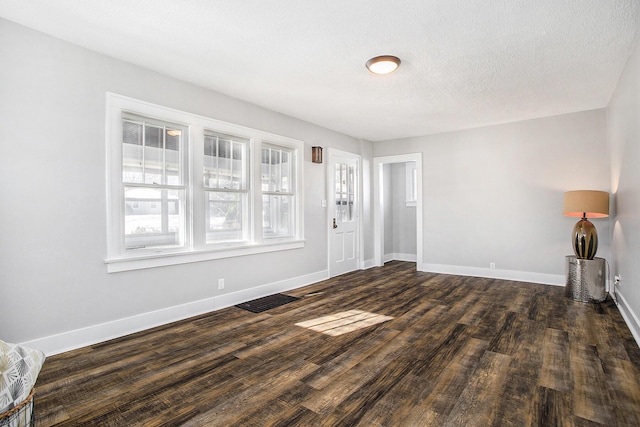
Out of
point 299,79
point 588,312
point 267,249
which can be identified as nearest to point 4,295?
point 267,249

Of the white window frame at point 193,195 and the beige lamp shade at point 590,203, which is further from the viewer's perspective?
the beige lamp shade at point 590,203

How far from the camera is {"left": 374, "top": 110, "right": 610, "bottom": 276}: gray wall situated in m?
4.76

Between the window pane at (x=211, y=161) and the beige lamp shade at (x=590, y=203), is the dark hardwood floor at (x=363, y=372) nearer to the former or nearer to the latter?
the beige lamp shade at (x=590, y=203)

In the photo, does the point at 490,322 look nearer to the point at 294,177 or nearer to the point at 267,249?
the point at 267,249

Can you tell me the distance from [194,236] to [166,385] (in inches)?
68.0

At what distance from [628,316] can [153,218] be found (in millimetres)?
4755

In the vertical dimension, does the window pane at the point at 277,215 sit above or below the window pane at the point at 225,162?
below

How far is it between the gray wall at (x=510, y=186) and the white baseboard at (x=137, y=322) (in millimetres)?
3293

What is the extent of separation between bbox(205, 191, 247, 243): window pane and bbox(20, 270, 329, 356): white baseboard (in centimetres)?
70

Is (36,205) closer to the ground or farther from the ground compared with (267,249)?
farther from the ground

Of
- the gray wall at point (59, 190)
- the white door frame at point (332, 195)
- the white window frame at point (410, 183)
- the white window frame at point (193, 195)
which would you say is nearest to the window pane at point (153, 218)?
the white window frame at point (193, 195)

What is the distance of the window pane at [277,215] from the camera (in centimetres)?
459

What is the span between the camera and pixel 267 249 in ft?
14.6

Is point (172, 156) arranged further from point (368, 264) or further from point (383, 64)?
point (368, 264)
